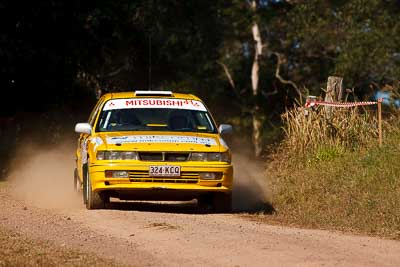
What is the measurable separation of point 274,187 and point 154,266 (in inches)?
300

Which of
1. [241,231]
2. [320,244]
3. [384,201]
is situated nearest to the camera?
[320,244]

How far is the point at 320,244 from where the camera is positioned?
1113cm

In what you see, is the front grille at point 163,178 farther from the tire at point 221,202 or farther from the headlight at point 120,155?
the tire at point 221,202

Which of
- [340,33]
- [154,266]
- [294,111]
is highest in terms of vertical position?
[340,33]

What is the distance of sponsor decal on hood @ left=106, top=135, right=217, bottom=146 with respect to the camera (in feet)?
47.5

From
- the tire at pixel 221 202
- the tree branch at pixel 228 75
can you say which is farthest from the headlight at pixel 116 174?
the tree branch at pixel 228 75

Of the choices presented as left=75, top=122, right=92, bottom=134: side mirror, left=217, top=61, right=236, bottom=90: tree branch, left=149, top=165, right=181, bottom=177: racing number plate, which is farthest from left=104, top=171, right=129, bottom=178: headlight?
left=217, top=61, right=236, bottom=90: tree branch

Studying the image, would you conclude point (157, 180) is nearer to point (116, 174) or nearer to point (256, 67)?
point (116, 174)

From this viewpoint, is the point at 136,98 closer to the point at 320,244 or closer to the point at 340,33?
the point at 320,244

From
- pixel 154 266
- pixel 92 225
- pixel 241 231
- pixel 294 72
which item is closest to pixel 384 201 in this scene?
pixel 241 231

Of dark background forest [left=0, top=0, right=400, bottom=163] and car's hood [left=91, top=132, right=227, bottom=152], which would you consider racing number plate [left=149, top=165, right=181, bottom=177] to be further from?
dark background forest [left=0, top=0, right=400, bottom=163]

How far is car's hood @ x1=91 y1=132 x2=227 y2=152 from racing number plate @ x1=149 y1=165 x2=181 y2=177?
0.25 m

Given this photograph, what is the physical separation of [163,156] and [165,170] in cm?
19

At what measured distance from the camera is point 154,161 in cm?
1422
